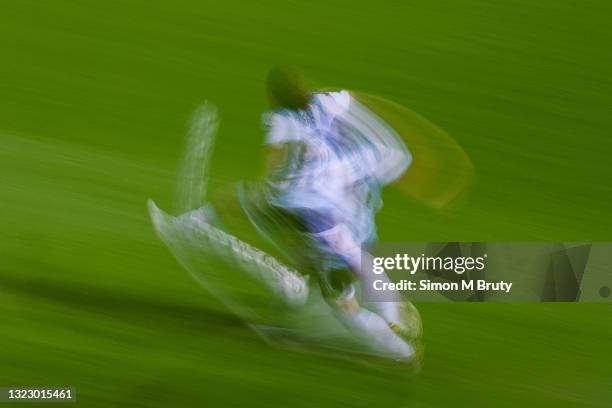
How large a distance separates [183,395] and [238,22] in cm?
144

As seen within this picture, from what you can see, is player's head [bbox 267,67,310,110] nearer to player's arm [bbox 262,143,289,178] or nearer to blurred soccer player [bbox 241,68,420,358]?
blurred soccer player [bbox 241,68,420,358]

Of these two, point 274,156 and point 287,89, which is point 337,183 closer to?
point 274,156

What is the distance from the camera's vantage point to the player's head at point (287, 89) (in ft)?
11.6

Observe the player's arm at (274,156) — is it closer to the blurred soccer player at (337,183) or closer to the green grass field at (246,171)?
the blurred soccer player at (337,183)

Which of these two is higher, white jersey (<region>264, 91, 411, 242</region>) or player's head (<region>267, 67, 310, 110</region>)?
player's head (<region>267, 67, 310, 110</region>)

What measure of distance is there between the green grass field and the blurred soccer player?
5.9 inches

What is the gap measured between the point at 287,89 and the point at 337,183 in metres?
0.46

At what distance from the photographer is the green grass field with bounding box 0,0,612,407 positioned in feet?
11.7

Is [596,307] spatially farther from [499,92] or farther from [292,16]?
[292,16]

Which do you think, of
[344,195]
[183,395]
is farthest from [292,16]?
[183,395]

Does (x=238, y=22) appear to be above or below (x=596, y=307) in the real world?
above

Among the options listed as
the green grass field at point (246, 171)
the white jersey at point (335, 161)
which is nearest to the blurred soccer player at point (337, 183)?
the white jersey at point (335, 161)

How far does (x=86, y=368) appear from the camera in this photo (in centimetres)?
357

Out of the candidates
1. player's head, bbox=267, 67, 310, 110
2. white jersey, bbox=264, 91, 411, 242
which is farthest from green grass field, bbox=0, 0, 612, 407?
white jersey, bbox=264, 91, 411, 242
